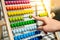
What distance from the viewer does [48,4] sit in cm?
168

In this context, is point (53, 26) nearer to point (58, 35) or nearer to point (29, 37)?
point (29, 37)

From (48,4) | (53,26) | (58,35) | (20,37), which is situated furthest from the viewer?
(48,4)

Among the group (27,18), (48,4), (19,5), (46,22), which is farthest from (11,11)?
(46,22)

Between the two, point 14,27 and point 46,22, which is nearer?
point 46,22

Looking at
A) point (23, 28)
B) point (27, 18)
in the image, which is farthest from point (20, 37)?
point (27, 18)

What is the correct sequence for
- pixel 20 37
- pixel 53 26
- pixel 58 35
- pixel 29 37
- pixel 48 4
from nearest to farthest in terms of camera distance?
pixel 53 26
pixel 20 37
pixel 29 37
pixel 58 35
pixel 48 4

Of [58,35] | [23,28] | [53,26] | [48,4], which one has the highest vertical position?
[48,4]

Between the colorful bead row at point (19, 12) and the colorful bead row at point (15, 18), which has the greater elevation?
the colorful bead row at point (19, 12)

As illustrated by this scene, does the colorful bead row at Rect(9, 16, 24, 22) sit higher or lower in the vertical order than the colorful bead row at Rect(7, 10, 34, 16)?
lower

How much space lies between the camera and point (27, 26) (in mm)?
1447

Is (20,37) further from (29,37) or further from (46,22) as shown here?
(46,22)

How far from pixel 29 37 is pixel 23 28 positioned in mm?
130

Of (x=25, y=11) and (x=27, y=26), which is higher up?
(x=25, y=11)

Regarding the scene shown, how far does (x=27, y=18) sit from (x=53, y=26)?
795mm
